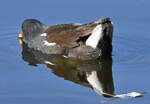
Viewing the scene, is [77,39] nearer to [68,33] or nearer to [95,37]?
[68,33]

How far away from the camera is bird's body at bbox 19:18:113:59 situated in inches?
376

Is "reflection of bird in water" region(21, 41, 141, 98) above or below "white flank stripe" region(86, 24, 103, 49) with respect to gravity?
below

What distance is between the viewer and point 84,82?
29.0 feet

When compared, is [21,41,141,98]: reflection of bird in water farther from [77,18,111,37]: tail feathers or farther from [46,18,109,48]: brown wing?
[77,18,111,37]: tail feathers

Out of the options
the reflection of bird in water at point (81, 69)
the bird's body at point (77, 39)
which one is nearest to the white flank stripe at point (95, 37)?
the bird's body at point (77, 39)

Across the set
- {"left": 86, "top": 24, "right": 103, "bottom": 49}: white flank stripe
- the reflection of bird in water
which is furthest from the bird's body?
the reflection of bird in water

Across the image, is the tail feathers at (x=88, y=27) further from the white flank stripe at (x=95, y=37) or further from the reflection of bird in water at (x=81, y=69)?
the reflection of bird in water at (x=81, y=69)

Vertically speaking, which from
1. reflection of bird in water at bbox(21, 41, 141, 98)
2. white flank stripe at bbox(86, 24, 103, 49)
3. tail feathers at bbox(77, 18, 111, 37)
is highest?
tail feathers at bbox(77, 18, 111, 37)

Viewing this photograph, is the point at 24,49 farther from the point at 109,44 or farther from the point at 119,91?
the point at 119,91

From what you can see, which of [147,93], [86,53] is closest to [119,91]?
[147,93]

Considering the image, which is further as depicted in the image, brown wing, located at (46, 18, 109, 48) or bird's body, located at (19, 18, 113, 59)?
brown wing, located at (46, 18, 109, 48)

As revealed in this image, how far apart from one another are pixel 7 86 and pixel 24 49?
2011mm

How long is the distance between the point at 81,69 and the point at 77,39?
64 cm

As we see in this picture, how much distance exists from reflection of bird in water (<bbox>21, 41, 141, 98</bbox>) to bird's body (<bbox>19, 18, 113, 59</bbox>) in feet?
0.42
